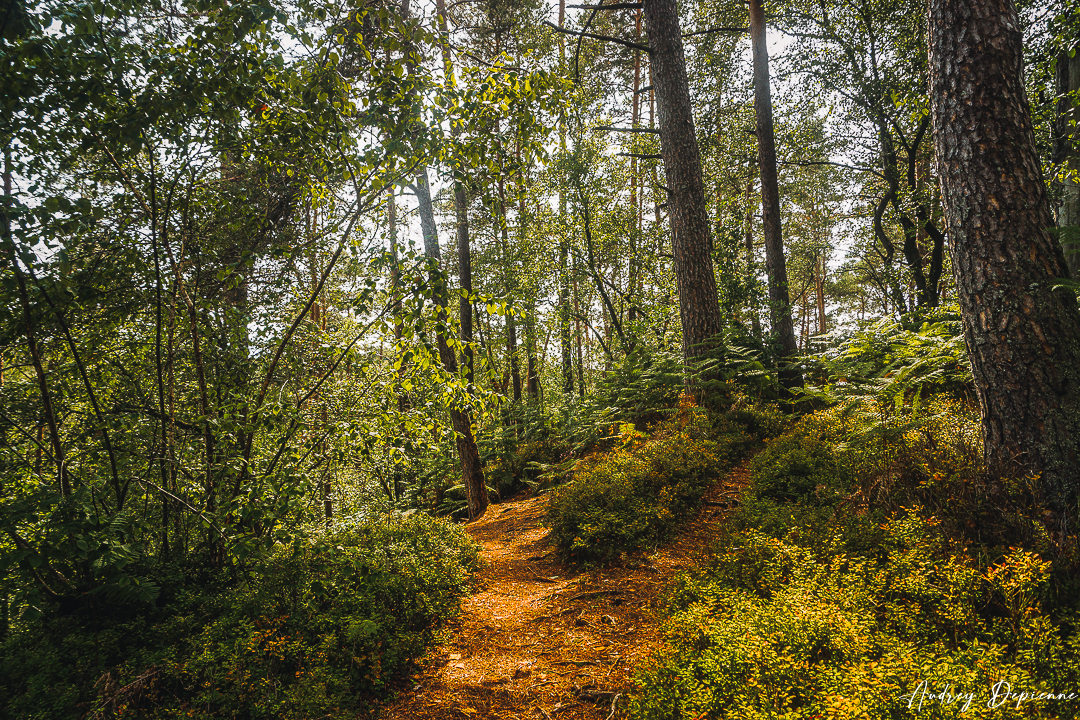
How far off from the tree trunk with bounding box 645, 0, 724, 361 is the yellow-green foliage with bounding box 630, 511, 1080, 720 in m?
5.10

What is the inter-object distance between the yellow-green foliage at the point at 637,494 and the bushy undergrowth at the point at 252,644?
146cm

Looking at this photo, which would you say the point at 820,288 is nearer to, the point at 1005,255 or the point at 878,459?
the point at 878,459

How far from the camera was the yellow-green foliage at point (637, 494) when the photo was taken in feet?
16.5

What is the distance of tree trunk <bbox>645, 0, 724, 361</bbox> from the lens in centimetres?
780

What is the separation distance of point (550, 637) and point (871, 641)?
242 centimetres

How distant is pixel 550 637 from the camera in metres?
3.94

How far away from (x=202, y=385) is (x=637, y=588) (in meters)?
4.58

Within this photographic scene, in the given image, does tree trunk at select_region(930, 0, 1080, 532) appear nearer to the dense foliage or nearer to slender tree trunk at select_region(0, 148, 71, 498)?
the dense foliage

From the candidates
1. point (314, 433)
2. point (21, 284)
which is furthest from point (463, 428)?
point (21, 284)

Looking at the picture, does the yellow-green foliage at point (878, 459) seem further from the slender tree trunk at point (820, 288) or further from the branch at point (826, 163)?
the slender tree trunk at point (820, 288)

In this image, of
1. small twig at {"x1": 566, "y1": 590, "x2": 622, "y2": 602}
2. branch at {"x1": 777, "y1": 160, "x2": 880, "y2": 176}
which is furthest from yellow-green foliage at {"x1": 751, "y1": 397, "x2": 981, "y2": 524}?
branch at {"x1": 777, "y1": 160, "x2": 880, "y2": 176}

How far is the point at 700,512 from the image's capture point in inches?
208

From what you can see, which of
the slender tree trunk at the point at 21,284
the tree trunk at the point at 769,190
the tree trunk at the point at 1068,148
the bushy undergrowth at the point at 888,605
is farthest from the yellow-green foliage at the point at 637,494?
the tree trunk at the point at 769,190
